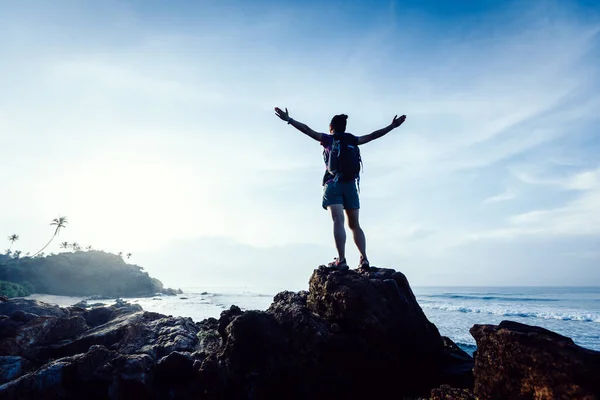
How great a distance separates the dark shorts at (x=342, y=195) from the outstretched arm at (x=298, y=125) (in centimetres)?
100

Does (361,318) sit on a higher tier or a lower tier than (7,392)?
higher

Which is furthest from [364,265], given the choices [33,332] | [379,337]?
[33,332]

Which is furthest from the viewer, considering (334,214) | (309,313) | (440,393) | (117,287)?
(117,287)

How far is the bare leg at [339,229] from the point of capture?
5.62m

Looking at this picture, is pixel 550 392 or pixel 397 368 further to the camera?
pixel 397 368

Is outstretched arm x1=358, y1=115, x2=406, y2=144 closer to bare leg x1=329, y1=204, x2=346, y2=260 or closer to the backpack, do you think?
the backpack

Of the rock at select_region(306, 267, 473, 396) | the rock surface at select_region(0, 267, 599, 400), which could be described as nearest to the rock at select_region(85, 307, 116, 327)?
the rock surface at select_region(0, 267, 599, 400)

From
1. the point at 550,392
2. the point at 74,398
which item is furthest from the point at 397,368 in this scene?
the point at 74,398

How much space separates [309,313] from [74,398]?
16.4 ft

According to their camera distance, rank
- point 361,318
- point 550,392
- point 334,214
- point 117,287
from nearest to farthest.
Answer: point 550,392 → point 361,318 → point 334,214 → point 117,287

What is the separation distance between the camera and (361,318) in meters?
4.83

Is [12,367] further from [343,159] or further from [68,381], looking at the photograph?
[343,159]

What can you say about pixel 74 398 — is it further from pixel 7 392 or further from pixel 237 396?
pixel 237 396

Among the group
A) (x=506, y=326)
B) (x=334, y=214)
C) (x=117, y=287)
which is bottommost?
(x=117, y=287)
